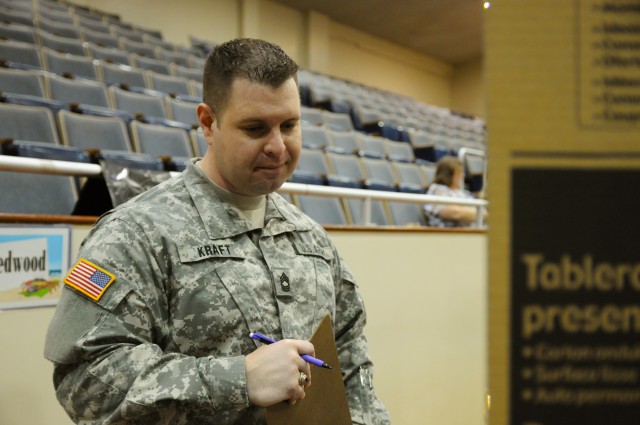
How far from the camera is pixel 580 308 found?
18cm

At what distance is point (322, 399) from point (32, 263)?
1.71 ft

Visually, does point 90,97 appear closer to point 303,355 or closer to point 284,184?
point 284,184

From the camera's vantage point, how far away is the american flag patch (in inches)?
21.9

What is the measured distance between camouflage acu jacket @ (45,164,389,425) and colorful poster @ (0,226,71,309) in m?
0.33

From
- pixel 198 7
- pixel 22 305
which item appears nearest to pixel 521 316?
pixel 22 305

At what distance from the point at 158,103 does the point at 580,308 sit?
Result: 2.58 meters

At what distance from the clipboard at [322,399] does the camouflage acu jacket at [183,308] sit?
0.04 metres

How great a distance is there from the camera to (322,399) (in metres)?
0.63

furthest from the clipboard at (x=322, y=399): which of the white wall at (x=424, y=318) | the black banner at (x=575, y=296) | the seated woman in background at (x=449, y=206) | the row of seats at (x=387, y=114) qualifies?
the row of seats at (x=387, y=114)

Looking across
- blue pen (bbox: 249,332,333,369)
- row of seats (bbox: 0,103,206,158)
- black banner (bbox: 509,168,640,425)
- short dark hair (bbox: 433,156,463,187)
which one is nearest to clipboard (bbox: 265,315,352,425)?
blue pen (bbox: 249,332,333,369)

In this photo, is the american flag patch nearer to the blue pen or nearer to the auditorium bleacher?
the blue pen

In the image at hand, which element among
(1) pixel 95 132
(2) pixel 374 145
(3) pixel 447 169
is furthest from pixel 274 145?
(2) pixel 374 145

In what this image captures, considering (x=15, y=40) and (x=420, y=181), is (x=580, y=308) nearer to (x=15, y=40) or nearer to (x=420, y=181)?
(x=420, y=181)

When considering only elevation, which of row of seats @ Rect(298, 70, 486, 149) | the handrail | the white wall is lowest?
the white wall
